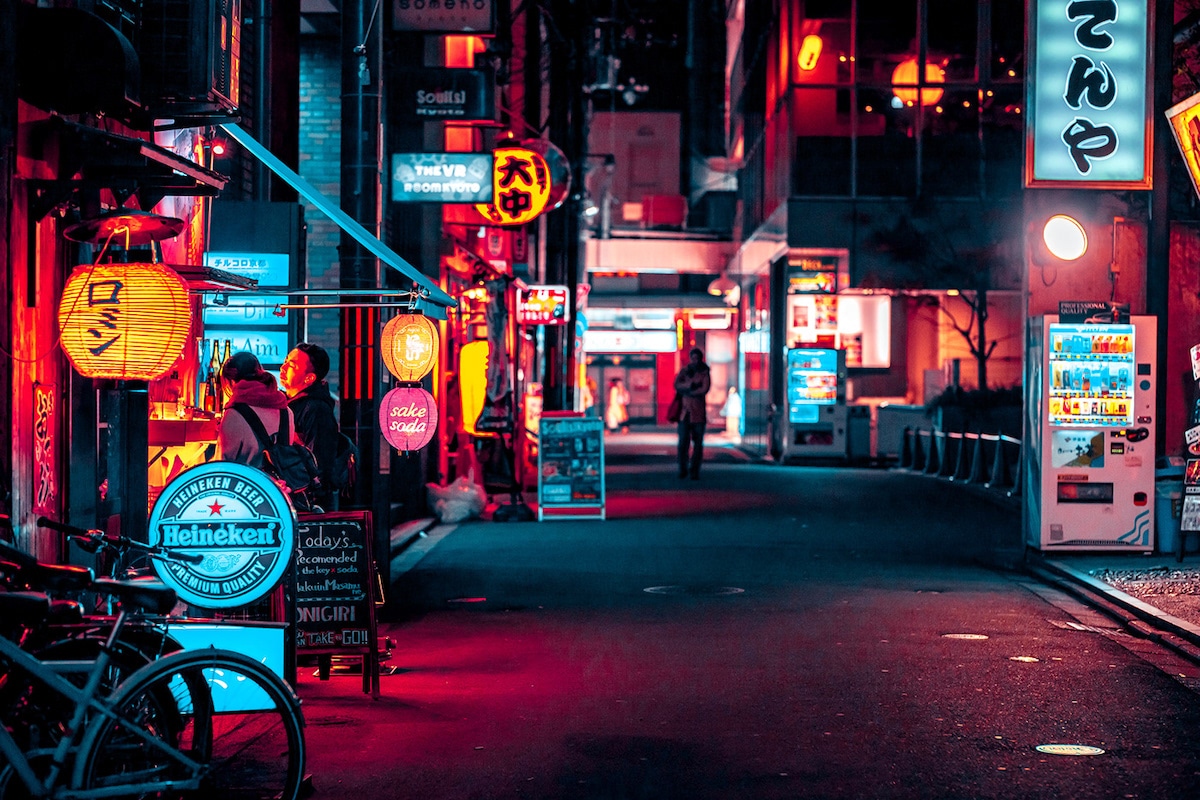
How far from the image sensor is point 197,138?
12305 mm

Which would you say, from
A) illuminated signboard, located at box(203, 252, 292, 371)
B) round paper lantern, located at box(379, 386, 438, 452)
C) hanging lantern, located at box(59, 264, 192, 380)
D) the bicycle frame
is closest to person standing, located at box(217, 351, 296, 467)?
hanging lantern, located at box(59, 264, 192, 380)

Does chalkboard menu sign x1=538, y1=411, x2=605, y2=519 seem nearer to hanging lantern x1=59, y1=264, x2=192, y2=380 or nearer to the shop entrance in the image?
hanging lantern x1=59, y1=264, x2=192, y2=380

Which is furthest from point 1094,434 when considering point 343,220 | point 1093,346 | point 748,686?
point 343,220

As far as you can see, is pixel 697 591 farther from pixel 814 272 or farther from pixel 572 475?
pixel 814 272

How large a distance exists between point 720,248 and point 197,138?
144ft

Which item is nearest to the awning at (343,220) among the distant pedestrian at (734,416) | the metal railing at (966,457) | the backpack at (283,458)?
the backpack at (283,458)

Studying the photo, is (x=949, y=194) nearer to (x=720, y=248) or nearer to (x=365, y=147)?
(x=720, y=248)

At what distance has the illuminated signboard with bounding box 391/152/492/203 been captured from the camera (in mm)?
16547

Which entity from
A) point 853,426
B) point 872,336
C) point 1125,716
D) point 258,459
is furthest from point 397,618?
point 872,336

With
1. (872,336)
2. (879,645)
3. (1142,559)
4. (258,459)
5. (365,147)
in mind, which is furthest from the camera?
(872,336)

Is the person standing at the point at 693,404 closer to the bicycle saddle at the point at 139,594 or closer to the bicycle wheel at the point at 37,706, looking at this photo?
the bicycle saddle at the point at 139,594

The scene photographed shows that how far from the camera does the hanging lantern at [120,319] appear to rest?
7727 millimetres

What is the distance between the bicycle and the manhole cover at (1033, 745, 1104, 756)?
370 centimetres

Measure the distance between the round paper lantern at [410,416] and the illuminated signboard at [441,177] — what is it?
3020mm
